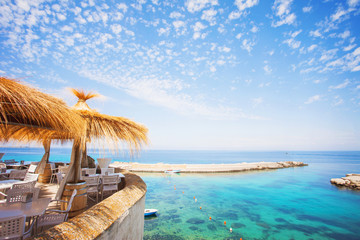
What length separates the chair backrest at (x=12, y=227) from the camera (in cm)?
235

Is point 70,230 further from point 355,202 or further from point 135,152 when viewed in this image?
point 355,202

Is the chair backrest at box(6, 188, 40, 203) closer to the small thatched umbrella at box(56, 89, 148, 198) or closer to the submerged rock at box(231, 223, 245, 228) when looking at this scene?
the small thatched umbrella at box(56, 89, 148, 198)

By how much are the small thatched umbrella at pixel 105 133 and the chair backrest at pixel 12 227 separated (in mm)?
1864

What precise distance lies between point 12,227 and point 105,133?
6.92 ft

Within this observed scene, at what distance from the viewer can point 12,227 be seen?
245 centimetres

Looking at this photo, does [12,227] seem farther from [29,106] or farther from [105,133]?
[105,133]

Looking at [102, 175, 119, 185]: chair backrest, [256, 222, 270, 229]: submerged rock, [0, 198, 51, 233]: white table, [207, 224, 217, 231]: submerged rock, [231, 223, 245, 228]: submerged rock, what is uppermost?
[0, 198, 51, 233]: white table

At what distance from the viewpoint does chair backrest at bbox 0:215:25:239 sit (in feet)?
7.70

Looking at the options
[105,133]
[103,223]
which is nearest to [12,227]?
[103,223]

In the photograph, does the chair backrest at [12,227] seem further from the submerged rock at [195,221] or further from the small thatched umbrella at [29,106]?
the submerged rock at [195,221]

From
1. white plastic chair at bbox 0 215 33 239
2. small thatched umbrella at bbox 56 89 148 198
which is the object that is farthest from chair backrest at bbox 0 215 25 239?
small thatched umbrella at bbox 56 89 148 198

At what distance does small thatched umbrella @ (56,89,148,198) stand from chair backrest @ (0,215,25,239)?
1864 millimetres

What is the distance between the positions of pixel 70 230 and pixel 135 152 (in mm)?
2720

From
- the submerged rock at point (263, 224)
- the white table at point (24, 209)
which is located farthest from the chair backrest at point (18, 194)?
the submerged rock at point (263, 224)
